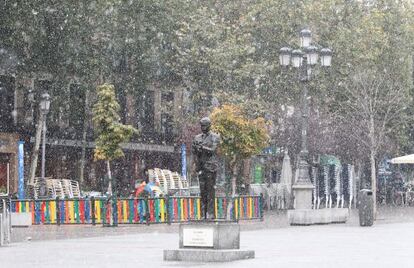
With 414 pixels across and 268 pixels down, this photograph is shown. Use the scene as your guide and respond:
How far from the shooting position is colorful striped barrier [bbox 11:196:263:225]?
30.7 metres

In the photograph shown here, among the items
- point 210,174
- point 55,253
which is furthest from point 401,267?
point 55,253

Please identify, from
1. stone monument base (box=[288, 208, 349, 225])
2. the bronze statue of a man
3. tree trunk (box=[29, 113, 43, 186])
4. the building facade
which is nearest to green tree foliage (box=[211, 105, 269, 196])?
stone monument base (box=[288, 208, 349, 225])

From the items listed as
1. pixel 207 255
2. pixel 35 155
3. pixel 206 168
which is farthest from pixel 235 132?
pixel 207 255

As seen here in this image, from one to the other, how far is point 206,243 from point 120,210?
Answer: 45.1ft

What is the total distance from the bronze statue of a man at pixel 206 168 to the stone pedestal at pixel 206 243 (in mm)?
289

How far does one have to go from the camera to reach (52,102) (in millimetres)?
46750

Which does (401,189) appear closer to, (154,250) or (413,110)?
(413,110)

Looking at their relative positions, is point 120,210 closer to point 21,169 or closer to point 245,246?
point 245,246

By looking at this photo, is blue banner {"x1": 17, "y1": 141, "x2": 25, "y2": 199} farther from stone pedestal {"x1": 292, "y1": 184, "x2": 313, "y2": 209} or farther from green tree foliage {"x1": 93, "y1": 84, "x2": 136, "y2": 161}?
stone pedestal {"x1": 292, "y1": 184, "x2": 313, "y2": 209}

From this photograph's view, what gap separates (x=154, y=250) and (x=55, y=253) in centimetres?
186

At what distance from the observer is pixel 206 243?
1733 cm

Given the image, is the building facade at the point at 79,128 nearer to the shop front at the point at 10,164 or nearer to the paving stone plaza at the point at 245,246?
the shop front at the point at 10,164

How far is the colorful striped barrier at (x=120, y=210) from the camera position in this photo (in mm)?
30672

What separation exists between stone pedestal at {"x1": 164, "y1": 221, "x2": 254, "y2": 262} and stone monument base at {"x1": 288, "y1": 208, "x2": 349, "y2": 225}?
1440 cm
